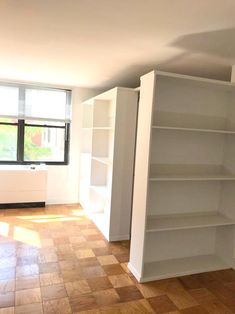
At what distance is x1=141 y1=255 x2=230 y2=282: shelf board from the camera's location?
8.86ft

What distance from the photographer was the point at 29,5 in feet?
6.05

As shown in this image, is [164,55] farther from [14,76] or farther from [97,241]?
[14,76]

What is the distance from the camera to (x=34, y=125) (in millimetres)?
4934

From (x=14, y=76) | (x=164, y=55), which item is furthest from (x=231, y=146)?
(x=14, y=76)

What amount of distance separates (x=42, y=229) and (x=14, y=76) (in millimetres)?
2593

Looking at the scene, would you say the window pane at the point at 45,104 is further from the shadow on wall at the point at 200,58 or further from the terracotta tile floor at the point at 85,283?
the terracotta tile floor at the point at 85,283

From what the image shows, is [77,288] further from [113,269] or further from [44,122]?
[44,122]

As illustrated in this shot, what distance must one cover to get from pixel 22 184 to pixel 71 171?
3.30 feet

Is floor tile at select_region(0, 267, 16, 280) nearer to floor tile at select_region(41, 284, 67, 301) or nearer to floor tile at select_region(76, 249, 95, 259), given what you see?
floor tile at select_region(41, 284, 67, 301)

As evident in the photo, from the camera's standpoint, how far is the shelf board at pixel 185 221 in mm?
2648

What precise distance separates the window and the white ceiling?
99cm

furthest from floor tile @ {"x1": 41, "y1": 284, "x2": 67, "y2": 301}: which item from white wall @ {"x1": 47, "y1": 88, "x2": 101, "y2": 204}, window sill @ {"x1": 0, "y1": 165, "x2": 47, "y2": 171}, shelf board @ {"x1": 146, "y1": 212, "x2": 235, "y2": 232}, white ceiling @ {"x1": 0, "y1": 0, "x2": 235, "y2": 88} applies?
white wall @ {"x1": 47, "y1": 88, "x2": 101, "y2": 204}

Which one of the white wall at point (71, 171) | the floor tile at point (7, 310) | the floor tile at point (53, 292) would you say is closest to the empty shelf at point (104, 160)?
the white wall at point (71, 171)

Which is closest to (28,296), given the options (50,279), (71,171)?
(50,279)
